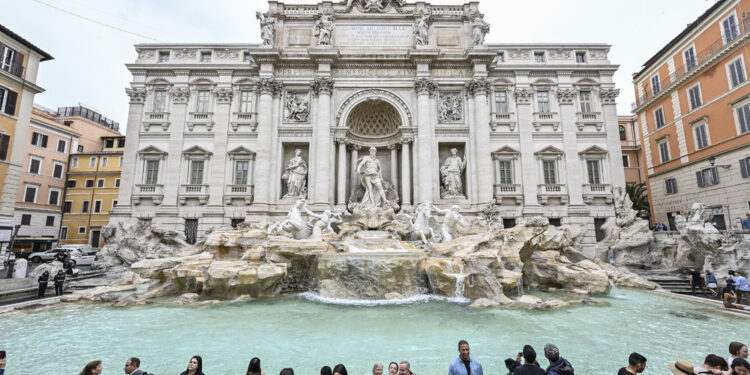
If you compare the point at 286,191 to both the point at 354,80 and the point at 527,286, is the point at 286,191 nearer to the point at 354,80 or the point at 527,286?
the point at 354,80

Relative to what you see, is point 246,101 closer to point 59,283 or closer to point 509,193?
point 59,283

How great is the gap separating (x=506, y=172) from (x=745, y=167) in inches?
476

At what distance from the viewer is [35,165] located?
27172 millimetres

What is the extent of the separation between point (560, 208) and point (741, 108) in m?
10.7

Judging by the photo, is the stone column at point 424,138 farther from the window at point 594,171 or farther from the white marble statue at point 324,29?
the window at point 594,171

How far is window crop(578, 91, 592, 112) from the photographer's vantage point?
21.3m

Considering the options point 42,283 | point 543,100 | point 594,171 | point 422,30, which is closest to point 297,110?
point 422,30

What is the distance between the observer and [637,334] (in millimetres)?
7148

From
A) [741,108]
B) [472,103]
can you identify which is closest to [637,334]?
[472,103]

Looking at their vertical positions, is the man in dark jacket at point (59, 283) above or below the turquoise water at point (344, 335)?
above

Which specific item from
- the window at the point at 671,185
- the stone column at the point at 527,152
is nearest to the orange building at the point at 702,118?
the window at the point at 671,185

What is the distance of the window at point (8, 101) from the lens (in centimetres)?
1647

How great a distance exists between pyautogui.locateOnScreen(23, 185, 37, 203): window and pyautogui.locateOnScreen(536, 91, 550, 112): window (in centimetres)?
4069

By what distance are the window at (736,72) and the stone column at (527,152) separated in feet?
34.0
